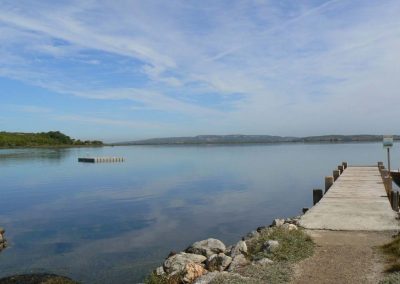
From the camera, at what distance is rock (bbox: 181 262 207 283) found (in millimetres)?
8539

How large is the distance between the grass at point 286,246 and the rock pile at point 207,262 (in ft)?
0.50

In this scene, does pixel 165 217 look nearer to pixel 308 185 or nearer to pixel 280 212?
pixel 280 212

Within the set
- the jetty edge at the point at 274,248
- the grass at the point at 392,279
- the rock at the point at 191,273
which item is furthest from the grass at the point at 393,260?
the rock at the point at 191,273

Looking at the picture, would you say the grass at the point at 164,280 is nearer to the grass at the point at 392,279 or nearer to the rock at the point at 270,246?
the rock at the point at 270,246

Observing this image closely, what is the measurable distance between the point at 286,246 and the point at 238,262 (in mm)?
1073

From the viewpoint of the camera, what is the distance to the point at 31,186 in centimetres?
3953

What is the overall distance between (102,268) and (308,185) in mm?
25169

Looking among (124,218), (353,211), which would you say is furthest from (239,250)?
(124,218)

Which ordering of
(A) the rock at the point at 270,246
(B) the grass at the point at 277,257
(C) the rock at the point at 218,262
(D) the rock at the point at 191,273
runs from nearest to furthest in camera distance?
(B) the grass at the point at 277,257, (D) the rock at the point at 191,273, (A) the rock at the point at 270,246, (C) the rock at the point at 218,262

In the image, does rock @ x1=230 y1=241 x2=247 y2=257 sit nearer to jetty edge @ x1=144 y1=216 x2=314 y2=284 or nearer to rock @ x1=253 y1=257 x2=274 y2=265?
jetty edge @ x1=144 y1=216 x2=314 y2=284

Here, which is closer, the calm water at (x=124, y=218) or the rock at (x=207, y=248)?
the rock at (x=207, y=248)

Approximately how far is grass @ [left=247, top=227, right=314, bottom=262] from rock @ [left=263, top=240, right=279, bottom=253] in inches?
2.8

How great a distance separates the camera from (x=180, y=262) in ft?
32.6

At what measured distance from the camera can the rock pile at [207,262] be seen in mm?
8562
